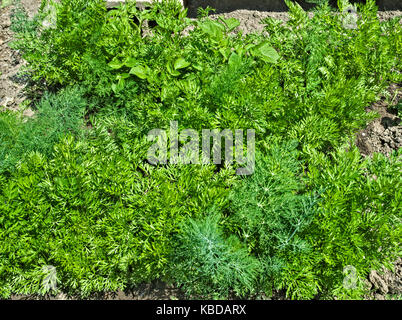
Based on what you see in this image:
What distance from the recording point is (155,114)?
2768mm

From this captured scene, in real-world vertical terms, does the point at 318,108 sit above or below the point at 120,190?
above

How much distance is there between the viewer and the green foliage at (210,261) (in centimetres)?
225

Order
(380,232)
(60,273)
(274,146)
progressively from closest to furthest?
1. (380,232)
2. (60,273)
3. (274,146)

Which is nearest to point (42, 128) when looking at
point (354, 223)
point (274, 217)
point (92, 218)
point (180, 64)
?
point (92, 218)

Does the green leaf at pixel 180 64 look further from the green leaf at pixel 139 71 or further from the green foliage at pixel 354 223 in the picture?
the green foliage at pixel 354 223

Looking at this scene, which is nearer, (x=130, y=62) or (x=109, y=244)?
(x=109, y=244)

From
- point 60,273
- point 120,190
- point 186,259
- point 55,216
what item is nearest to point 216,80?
point 120,190

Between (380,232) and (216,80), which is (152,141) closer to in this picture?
(216,80)

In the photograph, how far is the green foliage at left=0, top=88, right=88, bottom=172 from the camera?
2.83 m

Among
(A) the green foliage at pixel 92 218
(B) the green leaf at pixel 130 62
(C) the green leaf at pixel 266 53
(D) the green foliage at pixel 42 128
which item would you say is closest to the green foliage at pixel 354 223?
(A) the green foliage at pixel 92 218

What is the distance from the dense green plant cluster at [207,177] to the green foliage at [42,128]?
1cm

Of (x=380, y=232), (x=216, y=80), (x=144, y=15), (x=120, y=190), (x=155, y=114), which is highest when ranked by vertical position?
(x=144, y=15)

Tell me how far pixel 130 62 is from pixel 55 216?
153 centimetres

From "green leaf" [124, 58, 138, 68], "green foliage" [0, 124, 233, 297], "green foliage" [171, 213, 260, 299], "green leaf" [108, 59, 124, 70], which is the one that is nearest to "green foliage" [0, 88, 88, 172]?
"green foliage" [0, 124, 233, 297]
